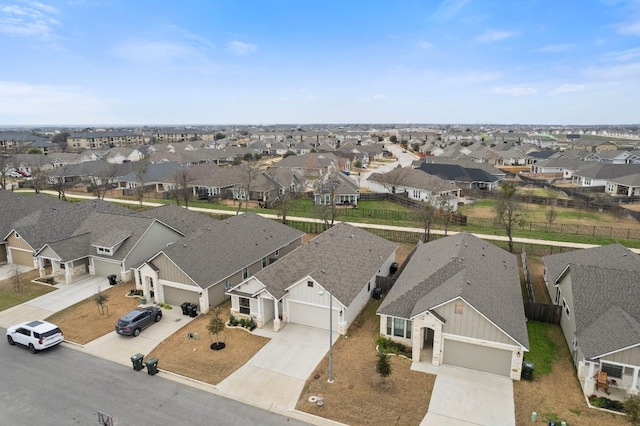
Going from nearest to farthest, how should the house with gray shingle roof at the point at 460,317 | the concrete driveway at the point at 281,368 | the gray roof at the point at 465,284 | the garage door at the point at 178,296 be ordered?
the concrete driveway at the point at 281,368 < the house with gray shingle roof at the point at 460,317 < the gray roof at the point at 465,284 < the garage door at the point at 178,296

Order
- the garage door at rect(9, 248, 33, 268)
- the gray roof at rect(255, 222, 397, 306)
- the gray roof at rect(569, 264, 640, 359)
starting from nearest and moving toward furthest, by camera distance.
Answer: the gray roof at rect(569, 264, 640, 359) → the gray roof at rect(255, 222, 397, 306) → the garage door at rect(9, 248, 33, 268)

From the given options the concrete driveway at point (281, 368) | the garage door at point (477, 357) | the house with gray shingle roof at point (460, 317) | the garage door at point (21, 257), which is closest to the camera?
the concrete driveway at point (281, 368)

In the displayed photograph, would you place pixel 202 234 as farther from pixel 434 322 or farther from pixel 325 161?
pixel 325 161

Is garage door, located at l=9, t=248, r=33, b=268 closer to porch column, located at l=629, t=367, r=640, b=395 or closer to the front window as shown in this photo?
the front window

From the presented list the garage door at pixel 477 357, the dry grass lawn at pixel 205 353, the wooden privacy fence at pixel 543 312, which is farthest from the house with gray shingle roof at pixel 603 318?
the dry grass lawn at pixel 205 353

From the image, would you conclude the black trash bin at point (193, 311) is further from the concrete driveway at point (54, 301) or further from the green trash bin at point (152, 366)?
the concrete driveway at point (54, 301)

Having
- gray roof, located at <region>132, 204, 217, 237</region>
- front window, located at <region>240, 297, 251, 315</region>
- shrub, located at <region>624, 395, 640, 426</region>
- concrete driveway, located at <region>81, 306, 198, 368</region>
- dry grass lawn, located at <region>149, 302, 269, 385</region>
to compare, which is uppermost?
gray roof, located at <region>132, 204, 217, 237</region>

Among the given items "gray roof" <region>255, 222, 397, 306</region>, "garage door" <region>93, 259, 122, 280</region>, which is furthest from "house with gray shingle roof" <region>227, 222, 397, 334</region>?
"garage door" <region>93, 259, 122, 280</region>

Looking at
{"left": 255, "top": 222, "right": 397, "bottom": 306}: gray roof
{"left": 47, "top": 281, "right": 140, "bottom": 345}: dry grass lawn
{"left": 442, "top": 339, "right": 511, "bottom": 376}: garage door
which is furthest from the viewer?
{"left": 255, "top": 222, "right": 397, "bottom": 306}: gray roof

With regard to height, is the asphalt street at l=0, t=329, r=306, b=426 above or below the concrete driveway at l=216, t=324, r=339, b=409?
above
